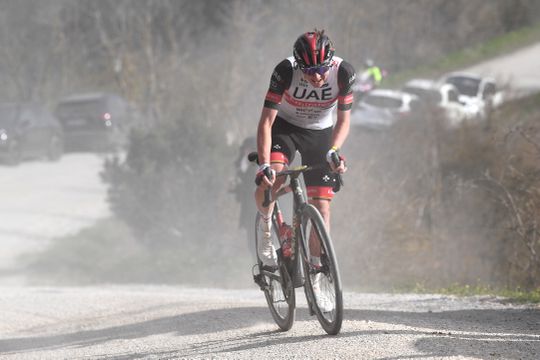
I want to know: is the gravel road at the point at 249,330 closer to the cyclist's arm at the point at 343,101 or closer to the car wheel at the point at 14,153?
the cyclist's arm at the point at 343,101

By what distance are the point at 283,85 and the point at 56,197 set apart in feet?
65.7

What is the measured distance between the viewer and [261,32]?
1350 inches

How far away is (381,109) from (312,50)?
21373 mm

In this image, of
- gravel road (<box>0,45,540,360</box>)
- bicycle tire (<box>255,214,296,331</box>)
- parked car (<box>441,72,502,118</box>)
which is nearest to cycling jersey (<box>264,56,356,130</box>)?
bicycle tire (<box>255,214,296,331</box>)

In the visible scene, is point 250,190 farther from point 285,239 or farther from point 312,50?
point 312,50

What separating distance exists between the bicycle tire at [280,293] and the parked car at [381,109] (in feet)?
54.2

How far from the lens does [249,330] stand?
337 inches

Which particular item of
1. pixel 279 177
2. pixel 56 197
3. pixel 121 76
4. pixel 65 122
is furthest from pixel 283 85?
pixel 121 76

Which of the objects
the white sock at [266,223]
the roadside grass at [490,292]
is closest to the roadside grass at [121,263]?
the roadside grass at [490,292]

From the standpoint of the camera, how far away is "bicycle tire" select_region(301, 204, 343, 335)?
7.25 metres

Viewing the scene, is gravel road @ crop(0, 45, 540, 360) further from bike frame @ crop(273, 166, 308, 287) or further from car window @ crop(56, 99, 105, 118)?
car window @ crop(56, 99, 105, 118)

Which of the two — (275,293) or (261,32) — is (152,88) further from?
(275,293)

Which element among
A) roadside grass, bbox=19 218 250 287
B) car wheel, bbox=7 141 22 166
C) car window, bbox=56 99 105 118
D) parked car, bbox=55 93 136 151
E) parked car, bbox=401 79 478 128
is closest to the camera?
roadside grass, bbox=19 218 250 287

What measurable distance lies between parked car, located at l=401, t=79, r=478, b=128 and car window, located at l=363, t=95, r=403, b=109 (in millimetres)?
610
